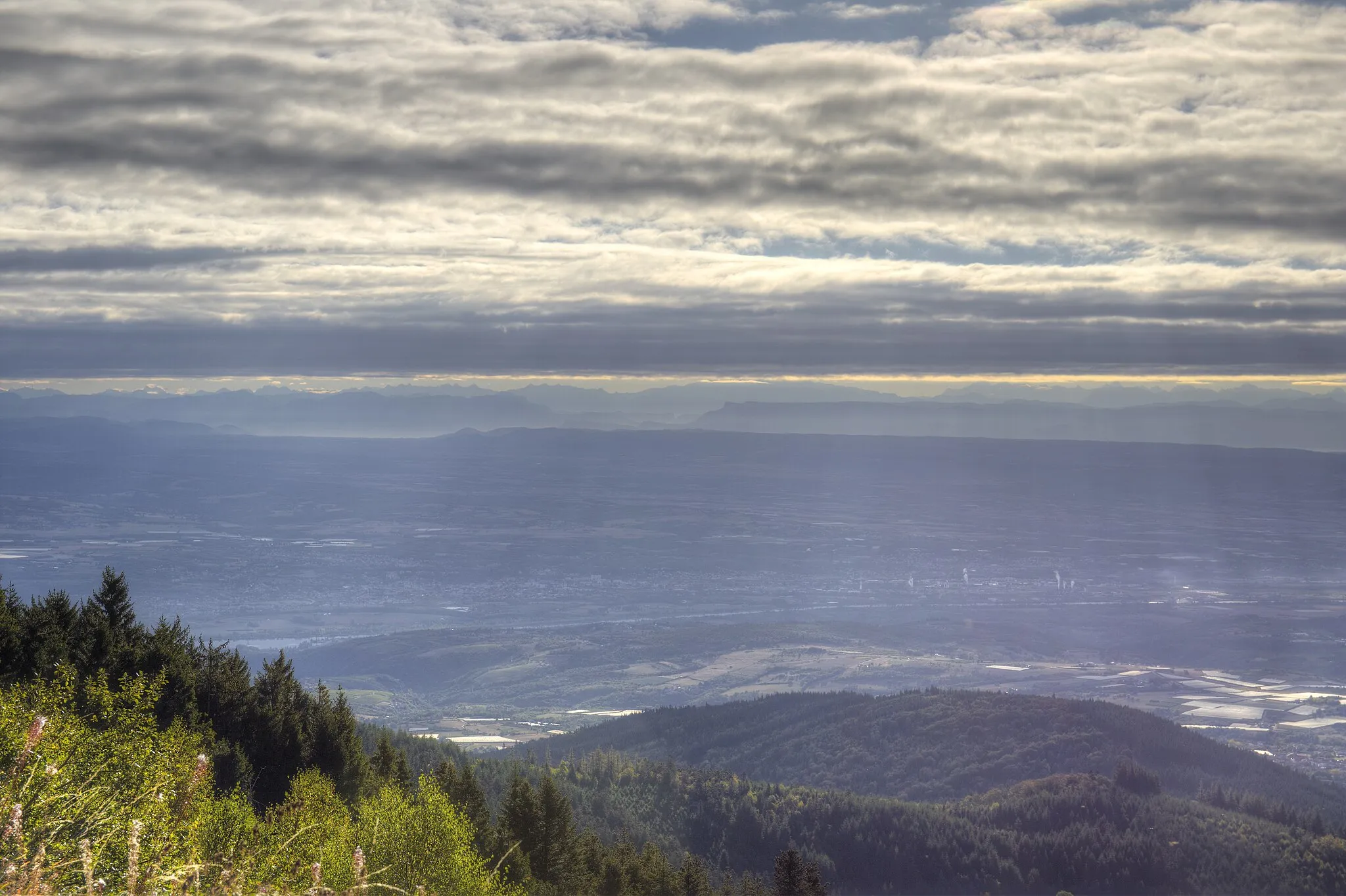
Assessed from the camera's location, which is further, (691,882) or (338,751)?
(691,882)

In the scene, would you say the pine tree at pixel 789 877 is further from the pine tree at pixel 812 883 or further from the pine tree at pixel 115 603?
the pine tree at pixel 115 603

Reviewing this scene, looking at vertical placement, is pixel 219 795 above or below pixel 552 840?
above

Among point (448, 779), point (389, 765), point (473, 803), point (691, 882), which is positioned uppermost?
point (389, 765)

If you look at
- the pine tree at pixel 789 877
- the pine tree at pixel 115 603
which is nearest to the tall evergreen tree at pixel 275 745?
the pine tree at pixel 115 603

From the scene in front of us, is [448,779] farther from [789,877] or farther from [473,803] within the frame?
[789,877]

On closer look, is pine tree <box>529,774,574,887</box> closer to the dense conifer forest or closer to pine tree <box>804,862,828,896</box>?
the dense conifer forest

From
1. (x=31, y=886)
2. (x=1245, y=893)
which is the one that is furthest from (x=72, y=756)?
(x=1245, y=893)

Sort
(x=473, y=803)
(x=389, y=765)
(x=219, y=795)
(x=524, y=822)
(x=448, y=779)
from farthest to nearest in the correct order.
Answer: (x=389, y=765) → (x=448, y=779) → (x=473, y=803) → (x=524, y=822) → (x=219, y=795)

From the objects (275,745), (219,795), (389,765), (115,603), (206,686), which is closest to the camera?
(219,795)

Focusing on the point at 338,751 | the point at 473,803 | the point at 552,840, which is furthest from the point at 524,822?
the point at 338,751
